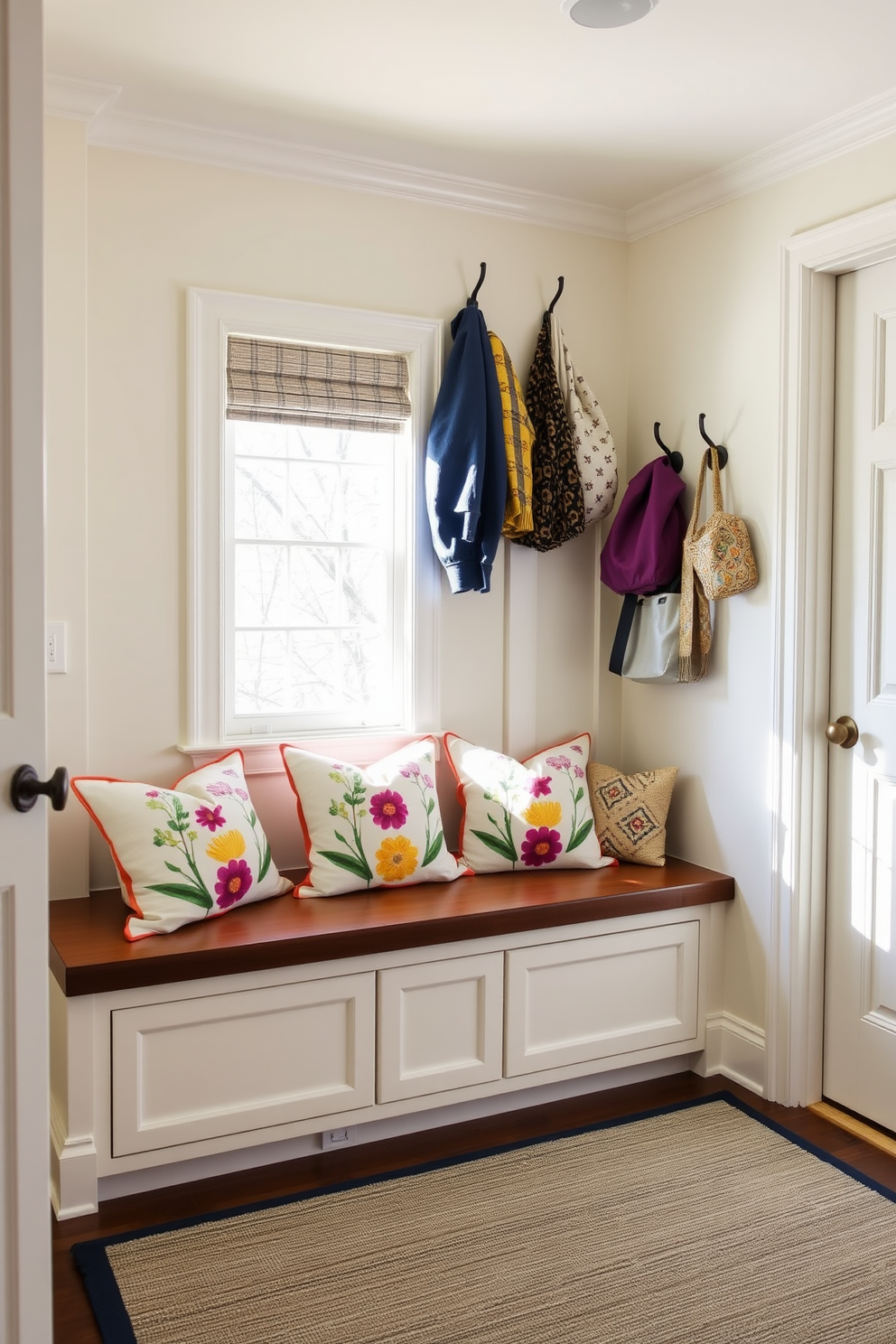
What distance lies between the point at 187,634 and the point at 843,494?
5.75 feet

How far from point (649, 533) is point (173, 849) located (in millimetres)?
1574

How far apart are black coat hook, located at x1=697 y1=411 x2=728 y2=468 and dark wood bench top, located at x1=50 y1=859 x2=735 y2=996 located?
46.5 inches

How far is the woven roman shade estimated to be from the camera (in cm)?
286

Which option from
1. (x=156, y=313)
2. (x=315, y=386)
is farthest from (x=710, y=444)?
(x=156, y=313)

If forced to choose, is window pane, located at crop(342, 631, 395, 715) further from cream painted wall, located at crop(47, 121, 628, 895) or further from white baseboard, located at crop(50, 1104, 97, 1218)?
white baseboard, located at crop(50, 1104, 97, 1218)

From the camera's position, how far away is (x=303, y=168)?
287 cm

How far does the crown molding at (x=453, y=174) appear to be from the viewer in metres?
2.54

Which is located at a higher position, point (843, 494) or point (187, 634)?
point (843, 494)

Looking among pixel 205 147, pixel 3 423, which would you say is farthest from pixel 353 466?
pixel 3 423

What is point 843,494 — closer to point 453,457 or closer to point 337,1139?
point 453,457

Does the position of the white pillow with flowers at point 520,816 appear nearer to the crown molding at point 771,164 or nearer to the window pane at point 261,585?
the window pane at point 261,585

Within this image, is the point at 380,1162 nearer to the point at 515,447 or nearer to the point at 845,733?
the point at 845,733

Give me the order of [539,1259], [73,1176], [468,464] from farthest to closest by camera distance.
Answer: [468,464], [73,1176], [539,1259]

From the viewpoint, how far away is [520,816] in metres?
2.97
